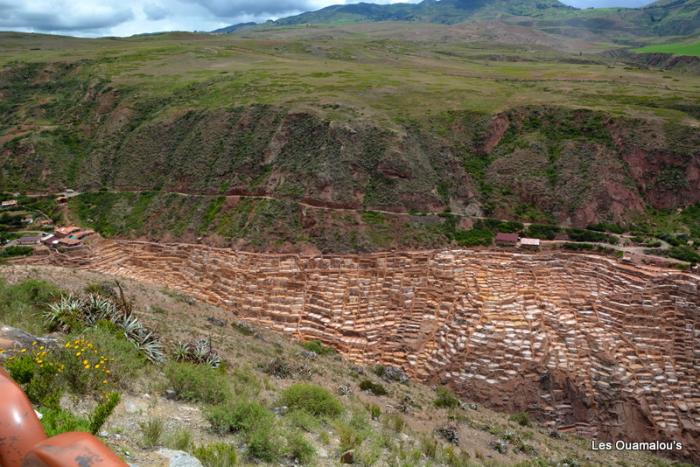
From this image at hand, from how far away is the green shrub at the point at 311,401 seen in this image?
45.3 feet

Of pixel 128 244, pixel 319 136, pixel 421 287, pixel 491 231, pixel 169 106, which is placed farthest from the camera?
pixel 169 106

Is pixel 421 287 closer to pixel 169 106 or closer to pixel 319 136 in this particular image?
pixel 319 136

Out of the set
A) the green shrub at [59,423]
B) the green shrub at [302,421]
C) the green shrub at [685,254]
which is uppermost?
the green shrub at [59,423]

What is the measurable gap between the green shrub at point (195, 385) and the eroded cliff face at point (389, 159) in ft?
91.9

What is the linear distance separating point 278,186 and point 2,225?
24192 mm

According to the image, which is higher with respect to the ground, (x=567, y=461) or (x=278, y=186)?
(x=278, y=186)

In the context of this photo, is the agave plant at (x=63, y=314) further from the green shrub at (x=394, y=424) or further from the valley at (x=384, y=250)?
the green shrub at (x=394, y=424)

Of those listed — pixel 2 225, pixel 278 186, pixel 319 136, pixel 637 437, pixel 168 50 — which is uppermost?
pixel 168 50

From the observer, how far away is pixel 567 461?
18438 mm

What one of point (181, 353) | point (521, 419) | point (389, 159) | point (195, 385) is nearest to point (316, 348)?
point (521, 419)

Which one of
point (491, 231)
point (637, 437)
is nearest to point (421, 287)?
point (491, 231)

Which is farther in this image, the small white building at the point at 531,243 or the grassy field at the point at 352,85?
the grassy field at the point at 352,85

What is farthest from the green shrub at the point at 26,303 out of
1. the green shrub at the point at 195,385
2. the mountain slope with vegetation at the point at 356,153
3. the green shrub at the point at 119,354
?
the mountain slope with vegetation at the point at 356,153

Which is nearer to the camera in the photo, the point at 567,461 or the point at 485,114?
the point at 567,461
